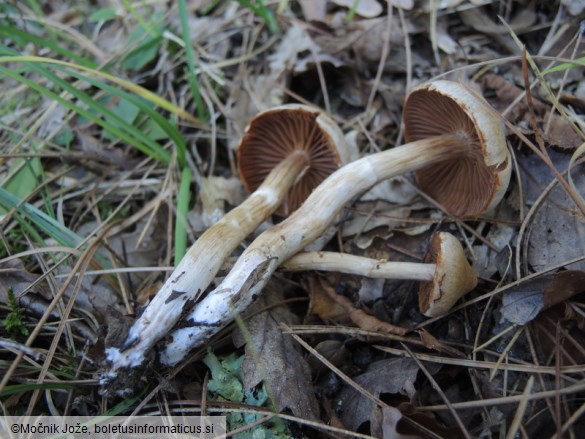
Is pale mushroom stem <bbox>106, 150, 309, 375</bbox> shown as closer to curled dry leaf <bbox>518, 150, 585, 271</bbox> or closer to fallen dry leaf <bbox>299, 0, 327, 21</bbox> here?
curled dry leaf <bbox>518, 150, 585, 271</bbox>

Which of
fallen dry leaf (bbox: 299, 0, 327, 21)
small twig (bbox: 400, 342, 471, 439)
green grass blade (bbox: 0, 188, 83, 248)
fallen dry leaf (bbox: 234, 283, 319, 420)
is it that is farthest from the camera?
fallen dry leaf (bbox: 299, 0, 327, 21)

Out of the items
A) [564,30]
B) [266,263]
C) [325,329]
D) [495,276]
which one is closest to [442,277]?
[495,276]

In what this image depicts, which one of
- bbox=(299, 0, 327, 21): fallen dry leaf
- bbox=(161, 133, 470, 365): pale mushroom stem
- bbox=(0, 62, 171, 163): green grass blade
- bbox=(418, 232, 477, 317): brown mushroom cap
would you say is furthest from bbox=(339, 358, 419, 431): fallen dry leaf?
bbox=(299, 0, 327, 21): fallen dry leaf

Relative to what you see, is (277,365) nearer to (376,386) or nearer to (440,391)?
(376,386)

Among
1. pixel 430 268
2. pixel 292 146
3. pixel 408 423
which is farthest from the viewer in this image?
pixel 292 146

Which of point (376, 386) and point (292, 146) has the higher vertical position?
point (292, 146)

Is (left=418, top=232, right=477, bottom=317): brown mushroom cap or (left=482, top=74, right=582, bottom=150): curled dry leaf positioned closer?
(left=418, top=232, right=477, bottom=317): brown mushroom cap

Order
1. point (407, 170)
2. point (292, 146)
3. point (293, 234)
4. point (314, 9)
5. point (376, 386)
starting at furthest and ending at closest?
point (314, 9) → point (292, 146) → point (407, 170) → point (293, 234) → point (376, 386)

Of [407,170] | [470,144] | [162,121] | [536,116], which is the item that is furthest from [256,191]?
[536,116]
